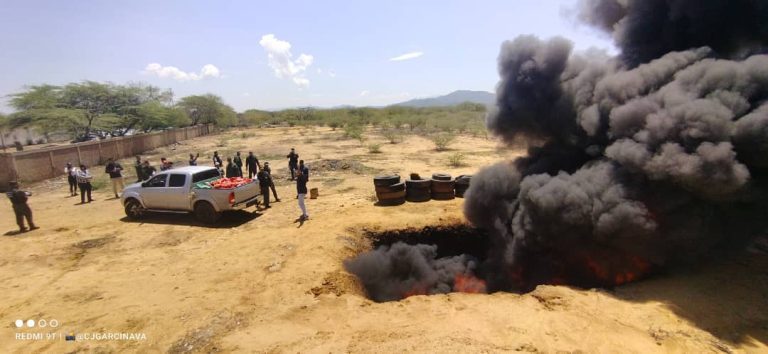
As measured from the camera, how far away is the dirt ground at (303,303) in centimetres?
517

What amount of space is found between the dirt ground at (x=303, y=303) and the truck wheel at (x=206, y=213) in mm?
530

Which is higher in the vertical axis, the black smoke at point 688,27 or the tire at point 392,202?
the black smoke at point 688,27

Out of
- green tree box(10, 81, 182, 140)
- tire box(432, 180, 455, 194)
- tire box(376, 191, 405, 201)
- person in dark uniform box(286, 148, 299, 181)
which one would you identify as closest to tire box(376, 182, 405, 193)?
tire box(376, 191, 405, 201)

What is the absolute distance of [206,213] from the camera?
11375mm

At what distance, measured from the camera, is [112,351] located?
17.9 feet

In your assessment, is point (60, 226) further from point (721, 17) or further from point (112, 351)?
point (721, 17)

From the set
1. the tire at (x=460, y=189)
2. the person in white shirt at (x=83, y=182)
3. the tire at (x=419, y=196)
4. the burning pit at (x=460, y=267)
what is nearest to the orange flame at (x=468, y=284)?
the burning pit at (x=460, y=267)

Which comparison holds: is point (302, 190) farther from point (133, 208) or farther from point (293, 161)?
point (293, 161)

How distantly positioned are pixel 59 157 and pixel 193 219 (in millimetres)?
13829

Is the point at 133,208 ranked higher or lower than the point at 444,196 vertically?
higher

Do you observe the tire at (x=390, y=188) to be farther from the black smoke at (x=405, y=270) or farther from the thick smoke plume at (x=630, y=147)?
the thick smoke plume at (x=630, y=147)

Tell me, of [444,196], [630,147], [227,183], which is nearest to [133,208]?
[227,183]

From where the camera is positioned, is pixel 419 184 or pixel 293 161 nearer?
pixel 419 184

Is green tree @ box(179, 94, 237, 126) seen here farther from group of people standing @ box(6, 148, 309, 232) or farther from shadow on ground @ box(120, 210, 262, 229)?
shadow on ground @ box(120, 210, 262, 229)
